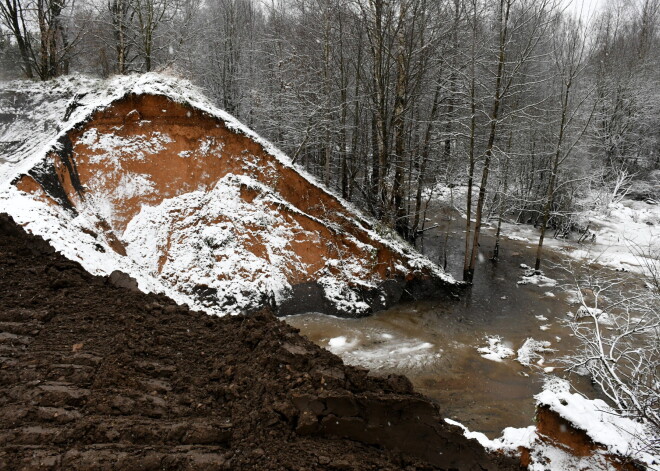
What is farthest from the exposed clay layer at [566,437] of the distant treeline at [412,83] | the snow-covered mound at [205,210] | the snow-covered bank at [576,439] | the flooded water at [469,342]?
the distant treeline at [412,83]

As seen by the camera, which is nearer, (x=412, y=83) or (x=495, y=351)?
(x=495, y=351)

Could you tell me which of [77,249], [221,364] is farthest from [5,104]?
[221,364]

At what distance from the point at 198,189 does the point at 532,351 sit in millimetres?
10110

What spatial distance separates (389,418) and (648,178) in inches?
1230

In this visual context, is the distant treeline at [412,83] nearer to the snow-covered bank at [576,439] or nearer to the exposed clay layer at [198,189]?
the exposed clay layer at [198,189]

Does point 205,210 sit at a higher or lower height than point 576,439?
higher

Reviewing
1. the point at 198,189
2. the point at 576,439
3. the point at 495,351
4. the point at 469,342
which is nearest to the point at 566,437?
the point at 576,439

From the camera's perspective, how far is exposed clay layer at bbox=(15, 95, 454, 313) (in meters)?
11.4

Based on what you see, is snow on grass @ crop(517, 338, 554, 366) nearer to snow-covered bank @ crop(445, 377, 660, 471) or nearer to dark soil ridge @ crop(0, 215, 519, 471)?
snow-covered bank @ crop(445, 377, 660, 471)

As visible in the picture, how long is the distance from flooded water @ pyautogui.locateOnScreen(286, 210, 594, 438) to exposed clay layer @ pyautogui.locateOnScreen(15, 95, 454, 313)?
0.94 metres

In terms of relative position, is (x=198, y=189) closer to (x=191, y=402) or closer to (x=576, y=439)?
(x=191, y=402)

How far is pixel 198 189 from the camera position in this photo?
12.3m

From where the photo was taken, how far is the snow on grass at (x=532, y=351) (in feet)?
31.4

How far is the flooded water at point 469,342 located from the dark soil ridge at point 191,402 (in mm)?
3647
